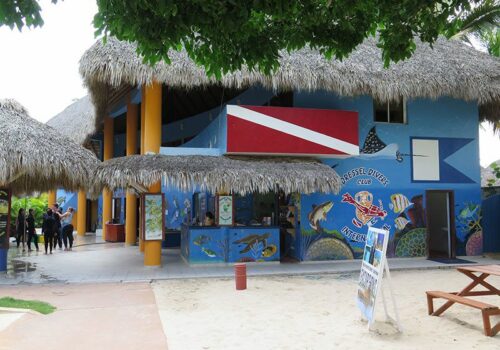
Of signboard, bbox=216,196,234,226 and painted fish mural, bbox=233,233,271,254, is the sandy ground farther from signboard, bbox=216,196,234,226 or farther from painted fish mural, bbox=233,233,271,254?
signboard, bbox=216,196,234,226

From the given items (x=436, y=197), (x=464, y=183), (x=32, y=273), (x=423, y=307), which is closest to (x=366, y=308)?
(x=423, y=307)

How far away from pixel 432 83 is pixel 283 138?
441 cm

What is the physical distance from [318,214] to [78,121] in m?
13.4

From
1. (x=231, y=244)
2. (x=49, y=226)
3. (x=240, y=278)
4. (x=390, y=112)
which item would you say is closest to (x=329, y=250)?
(x=231, y=244)

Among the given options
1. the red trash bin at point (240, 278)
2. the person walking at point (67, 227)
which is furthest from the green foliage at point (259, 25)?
the person walking at point (67, 227)

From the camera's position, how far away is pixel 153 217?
11.2 metres

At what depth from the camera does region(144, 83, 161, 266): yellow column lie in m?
11.3

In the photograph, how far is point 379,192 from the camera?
41.4 ft

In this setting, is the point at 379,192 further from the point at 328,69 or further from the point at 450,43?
the point at 450,43

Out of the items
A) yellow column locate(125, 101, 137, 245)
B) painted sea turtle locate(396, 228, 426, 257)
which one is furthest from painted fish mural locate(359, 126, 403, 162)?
A: yellow column locate(125, 101, 137, 245)

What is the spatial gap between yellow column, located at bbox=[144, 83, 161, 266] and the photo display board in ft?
21.1

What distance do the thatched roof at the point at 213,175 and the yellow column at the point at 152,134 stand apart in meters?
0.57

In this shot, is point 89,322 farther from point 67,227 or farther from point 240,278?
point 67,227

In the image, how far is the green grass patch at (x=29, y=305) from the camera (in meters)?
6.93
